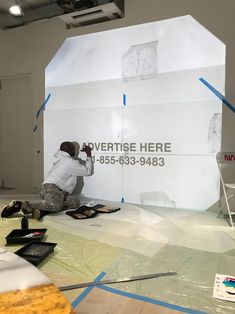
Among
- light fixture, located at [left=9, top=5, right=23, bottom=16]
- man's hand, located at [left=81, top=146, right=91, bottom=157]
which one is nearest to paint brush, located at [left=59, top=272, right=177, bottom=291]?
man's hand, located at [left=81, top=146, right=91, bottom=157]

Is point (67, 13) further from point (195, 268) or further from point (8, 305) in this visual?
point (8, 305)

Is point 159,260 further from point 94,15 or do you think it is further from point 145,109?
point 94,15

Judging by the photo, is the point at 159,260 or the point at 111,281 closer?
the point at 111,281

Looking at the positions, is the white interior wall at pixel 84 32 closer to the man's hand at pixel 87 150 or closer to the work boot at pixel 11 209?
the man's hand at pixel 87 150

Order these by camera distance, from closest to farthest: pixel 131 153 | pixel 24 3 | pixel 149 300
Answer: pixel 149 300, pixel 131 153, pixel 24 3

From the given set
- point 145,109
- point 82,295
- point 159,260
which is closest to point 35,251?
point 82,295

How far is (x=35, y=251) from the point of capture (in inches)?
80.4

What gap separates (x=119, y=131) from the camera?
12.5ft

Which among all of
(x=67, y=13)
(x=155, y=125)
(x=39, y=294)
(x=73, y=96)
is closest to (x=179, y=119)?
(x=155, y=125)

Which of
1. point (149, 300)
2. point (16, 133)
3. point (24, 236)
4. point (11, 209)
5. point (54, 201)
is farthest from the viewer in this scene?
point (16, 133)

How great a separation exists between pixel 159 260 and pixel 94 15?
3373mm

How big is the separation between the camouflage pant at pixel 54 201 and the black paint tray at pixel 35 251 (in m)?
1.05

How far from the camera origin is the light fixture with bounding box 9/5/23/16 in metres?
4.14

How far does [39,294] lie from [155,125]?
9.50 ft
